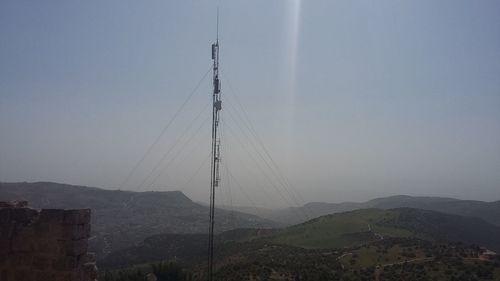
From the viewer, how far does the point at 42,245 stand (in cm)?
939

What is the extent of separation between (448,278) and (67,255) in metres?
23.8

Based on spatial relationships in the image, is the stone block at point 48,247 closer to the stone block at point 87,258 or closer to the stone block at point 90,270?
the stone block at point 87,258

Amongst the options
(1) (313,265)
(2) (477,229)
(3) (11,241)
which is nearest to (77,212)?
(3) (11,241)

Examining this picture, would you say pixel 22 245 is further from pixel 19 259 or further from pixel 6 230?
pixel 6 230

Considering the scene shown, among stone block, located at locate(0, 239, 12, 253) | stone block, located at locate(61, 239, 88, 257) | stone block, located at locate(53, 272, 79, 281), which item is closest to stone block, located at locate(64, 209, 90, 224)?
stone block, located at locate(61, 239, 88, 257)

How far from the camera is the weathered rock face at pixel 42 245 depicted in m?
9.30

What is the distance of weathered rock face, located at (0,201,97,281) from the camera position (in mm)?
9297

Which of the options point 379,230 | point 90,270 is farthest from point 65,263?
point 379,230

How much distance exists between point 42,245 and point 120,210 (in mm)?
87663

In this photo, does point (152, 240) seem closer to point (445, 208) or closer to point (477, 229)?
point (477, 229)

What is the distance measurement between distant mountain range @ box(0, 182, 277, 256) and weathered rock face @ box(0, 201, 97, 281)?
5469 cm

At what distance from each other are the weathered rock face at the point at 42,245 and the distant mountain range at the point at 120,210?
5469 centimetres

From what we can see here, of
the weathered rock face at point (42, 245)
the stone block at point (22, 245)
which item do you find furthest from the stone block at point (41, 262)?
the stone block at point (22, 245)

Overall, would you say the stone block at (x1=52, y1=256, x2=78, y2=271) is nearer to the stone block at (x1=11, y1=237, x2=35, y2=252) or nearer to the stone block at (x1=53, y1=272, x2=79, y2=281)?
the stone block at (x1=53, y1=272, x2=79, y2=281)
